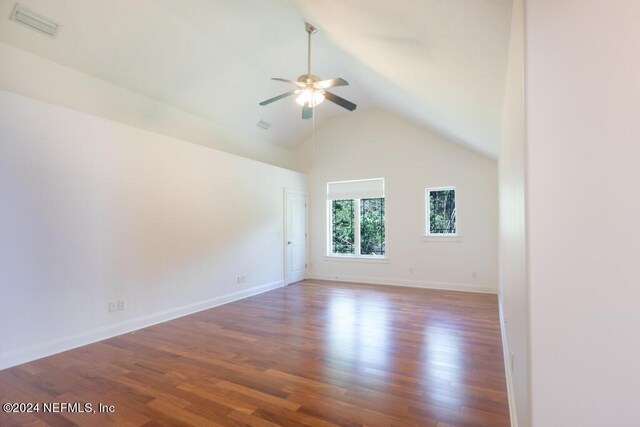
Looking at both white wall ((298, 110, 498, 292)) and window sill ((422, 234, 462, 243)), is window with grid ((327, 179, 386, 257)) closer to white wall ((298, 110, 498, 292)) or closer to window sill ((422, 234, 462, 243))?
white wall ((298, 110, 498, 292))

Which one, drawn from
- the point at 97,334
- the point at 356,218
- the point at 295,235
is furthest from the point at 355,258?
the point at 97,334

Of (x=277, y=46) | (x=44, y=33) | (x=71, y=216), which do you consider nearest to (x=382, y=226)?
(x=277, y=46)

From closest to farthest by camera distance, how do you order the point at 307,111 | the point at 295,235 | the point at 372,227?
the point at 307,111 < the point at 372,227 < the point at 295,235

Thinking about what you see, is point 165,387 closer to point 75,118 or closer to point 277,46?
point 75,118

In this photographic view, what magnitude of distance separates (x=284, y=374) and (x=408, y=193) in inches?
185

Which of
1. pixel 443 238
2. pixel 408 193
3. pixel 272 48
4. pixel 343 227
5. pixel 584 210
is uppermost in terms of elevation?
pixel 272 48

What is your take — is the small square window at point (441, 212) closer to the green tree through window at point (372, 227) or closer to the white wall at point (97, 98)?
the green tree through window at point (372, 227)

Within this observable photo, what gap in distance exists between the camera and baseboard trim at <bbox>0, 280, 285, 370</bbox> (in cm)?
288

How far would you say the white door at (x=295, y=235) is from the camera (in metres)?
6.75

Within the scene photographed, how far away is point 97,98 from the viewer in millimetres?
3863

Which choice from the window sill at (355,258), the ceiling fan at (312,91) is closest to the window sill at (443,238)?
the window sill at (355,258)

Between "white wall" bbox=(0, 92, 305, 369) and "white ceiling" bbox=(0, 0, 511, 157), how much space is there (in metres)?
→ 0.79

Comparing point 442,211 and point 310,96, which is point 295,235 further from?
point 310,96

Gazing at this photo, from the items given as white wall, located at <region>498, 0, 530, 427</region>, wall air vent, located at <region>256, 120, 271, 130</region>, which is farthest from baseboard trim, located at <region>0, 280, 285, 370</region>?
white wall, located at <region>498, 0, 530, 427</region>
